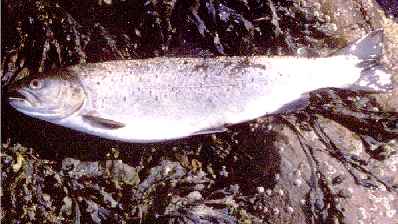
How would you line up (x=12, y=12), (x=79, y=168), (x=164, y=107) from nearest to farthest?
(x=164, y=107) < (x=12, y=12) < (x=79, y=168)

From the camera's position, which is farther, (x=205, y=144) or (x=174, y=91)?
(x=205, y=144)

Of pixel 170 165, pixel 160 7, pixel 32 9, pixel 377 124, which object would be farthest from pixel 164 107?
pixel 377 124

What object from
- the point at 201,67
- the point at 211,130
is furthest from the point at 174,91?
the point at 211,130

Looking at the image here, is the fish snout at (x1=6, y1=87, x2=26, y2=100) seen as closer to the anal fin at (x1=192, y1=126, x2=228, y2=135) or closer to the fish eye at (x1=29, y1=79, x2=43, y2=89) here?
the fish eye at (x1=29, y1=79, x2=43, y2=89)

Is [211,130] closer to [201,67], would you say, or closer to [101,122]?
[201,67]

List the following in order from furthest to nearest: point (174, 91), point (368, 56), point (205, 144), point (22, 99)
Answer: point (205, 144)
point (368, 56)
point (174, 91)
point (22, 99)

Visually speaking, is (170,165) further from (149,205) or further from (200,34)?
(200,34)
